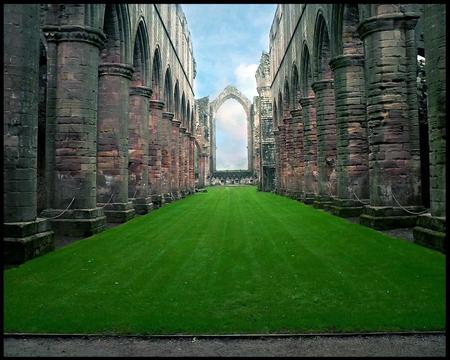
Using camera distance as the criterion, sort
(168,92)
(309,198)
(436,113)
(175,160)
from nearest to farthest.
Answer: (436,113)
(309,198)
(168,92)
(175,160)

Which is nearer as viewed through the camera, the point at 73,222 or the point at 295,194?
the point at 73,222

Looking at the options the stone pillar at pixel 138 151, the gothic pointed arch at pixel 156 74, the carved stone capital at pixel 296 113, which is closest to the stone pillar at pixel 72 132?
the stone pillar at pixel 138 151

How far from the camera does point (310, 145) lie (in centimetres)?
1714

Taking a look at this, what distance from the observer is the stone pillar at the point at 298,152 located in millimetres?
20250

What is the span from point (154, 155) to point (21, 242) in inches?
445

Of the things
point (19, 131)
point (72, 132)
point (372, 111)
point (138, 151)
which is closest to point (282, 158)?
point (138, 151)

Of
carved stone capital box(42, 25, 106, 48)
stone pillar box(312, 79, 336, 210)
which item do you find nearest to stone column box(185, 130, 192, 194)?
stone pillar box(312, 79, 336, 210)

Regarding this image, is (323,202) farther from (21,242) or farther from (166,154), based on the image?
(21,242)

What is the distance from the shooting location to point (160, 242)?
818 centimetres

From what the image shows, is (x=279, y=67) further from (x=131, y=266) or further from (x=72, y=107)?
(x=131, y=266)

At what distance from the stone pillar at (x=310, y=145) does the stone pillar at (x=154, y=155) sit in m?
6.56

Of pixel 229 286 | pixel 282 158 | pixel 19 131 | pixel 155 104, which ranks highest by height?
pixel 155 104

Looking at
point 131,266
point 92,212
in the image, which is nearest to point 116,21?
point 92,212

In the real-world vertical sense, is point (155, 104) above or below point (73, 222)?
above
